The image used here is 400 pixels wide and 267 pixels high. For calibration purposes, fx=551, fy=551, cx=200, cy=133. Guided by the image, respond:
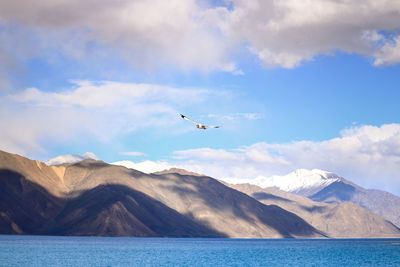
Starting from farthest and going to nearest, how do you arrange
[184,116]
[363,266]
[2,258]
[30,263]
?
[363,266], [2,258], [30,263], [184,116]

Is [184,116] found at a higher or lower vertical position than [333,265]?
higher

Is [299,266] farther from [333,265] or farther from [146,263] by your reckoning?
[146,263]

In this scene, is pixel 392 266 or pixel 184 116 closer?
pixel 184 116

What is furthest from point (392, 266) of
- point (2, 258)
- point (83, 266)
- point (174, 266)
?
point (2, 258)

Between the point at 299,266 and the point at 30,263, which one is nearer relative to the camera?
the point at 30,263

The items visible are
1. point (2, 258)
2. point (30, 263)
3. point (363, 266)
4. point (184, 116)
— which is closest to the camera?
point (184, 116)

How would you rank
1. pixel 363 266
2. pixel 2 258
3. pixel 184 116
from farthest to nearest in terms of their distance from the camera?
pixel 363 266 < pixel 2 258 < pixel 184 116

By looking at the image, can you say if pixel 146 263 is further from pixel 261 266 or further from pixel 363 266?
pixel 363 266

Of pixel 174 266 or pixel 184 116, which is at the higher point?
pixel 184 116

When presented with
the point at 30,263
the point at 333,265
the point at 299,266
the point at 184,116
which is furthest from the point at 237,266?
the point at 184,116
